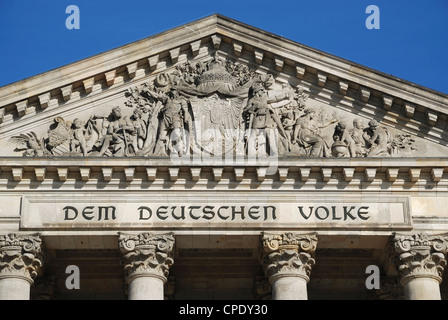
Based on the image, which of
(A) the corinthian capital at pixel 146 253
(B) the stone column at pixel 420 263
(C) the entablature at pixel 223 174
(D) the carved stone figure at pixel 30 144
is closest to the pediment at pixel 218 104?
(D) the carved stone figure at pixel 30 144

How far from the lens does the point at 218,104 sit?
113 ft

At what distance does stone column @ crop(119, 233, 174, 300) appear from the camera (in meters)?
32.0

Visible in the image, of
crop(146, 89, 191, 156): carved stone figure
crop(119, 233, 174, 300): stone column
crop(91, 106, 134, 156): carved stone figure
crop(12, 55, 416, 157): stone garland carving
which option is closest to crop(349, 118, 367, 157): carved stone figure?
crop(12, 55, 416, 157): stone garland carving

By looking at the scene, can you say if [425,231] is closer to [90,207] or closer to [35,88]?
[90,207]

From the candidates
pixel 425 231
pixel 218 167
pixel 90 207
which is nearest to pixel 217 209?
pixel 218 167

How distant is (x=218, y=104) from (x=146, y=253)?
488 cm

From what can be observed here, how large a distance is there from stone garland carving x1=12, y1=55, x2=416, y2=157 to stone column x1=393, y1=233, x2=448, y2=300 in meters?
2.70

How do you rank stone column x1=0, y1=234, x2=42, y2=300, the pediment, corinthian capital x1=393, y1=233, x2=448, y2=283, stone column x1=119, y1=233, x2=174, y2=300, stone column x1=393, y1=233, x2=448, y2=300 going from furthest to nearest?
the pediment → corinthian capital x1=393, y1=233, x2=448, y2=283 → stone column x1=393, y1=233, x2=448, y2=300 → stone column x1=119, y1=233, x2=174, y2=300 → stone column x1=0, y1=234, x2=42, y2=300

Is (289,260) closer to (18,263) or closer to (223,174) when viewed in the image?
(223,174)

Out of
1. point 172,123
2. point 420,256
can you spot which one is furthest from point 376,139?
point 172,123

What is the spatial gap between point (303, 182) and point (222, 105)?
3.19 metres

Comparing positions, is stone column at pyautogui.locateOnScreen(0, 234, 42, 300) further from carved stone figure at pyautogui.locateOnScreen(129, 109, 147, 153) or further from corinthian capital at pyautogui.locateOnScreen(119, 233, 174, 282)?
carved stone figure at pyautogui.locateOnScreen(129, 109, 147, 153)

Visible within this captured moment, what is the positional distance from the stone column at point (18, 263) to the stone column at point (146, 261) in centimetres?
227

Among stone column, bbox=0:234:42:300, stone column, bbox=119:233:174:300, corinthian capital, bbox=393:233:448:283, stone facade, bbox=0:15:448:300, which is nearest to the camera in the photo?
stone column, bbox=0:234:42:300
